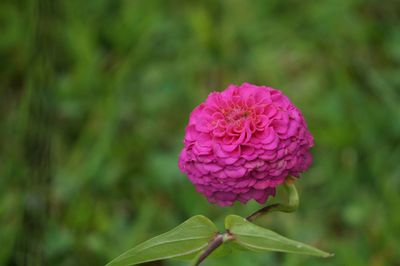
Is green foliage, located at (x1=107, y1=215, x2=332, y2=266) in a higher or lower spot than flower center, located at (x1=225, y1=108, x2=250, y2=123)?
lower

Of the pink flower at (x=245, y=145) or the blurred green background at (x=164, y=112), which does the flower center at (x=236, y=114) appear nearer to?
the pink flower at (x=245, y=145)

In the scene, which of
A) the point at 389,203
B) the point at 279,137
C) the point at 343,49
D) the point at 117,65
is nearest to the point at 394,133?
the point at 389,203

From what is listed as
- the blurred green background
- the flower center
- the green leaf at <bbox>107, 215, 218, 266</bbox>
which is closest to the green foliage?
the green leaf at <bbox>107, 215, 218, 266</bbox>

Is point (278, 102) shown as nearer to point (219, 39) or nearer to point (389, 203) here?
point (389, 203)

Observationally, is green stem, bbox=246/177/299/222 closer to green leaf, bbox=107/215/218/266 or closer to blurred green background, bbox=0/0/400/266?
green leaf, bbox=107/215/218/266

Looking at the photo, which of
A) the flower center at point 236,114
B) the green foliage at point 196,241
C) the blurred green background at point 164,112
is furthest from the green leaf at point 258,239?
the blurred green background at point 164,112

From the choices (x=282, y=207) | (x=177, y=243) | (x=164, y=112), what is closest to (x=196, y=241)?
(x=177, y=243)
